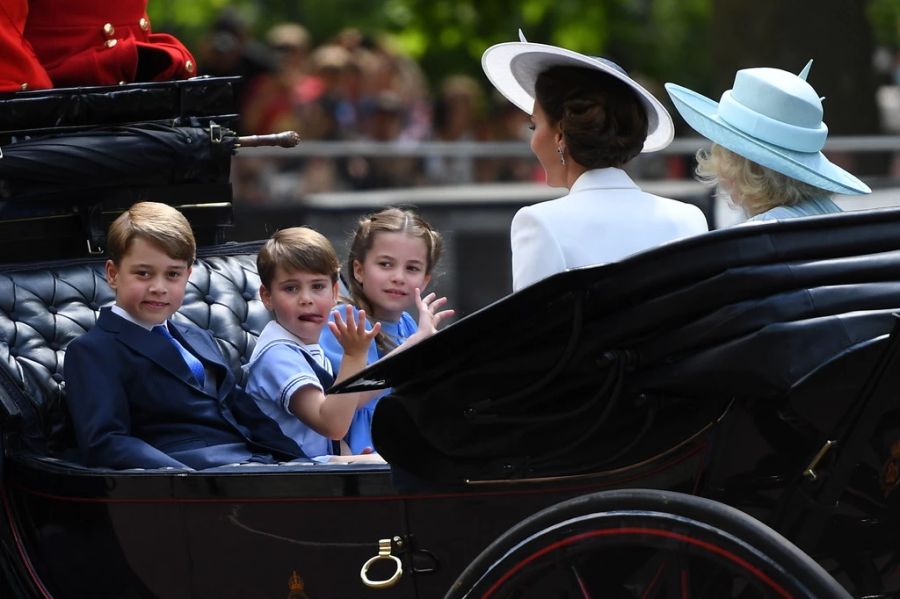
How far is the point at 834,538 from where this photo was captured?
2607 millimetres

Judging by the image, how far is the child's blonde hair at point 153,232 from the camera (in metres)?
3.54

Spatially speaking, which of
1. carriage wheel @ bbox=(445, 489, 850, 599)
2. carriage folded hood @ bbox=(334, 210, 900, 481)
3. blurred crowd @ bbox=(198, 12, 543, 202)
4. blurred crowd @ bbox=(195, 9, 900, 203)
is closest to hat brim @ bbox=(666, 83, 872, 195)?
carriage folded hood @ bbox=(334, 210, 900, 481)

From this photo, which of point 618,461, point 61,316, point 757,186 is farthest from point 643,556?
point 61,316

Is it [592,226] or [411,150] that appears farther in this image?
[411,150]

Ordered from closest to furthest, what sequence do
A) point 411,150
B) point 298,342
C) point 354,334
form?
point 354,334, point 298,342, point 411,150

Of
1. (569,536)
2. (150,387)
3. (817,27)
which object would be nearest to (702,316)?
(569,536)

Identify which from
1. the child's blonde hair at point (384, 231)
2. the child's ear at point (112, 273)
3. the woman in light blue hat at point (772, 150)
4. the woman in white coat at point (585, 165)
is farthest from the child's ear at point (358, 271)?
the woman in light blue hat at point (772, 150)

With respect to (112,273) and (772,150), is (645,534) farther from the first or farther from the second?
(112,273)

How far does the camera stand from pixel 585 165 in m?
3.22

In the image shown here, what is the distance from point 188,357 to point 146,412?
0.75ft

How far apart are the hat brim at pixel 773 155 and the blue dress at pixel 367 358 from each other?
0.95 metres

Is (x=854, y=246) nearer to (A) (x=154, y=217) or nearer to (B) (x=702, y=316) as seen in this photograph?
(B) (x=702, y=316)

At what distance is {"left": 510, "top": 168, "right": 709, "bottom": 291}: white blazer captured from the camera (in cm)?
304

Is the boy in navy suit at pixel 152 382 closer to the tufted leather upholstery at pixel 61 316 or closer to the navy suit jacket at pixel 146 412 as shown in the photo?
the navy suit jacket at pixel 146 412
